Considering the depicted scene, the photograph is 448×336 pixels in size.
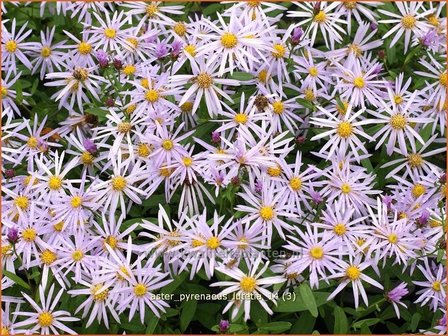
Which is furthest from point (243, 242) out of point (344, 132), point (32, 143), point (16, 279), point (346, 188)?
point (32, 143)

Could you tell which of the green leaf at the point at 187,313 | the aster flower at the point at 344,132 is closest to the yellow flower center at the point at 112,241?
the green leaf at the point at 187,313

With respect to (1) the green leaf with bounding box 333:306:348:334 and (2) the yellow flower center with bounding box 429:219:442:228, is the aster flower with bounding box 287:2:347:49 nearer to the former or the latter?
(2) the yellow flower center with bounding box 429:219:442:228

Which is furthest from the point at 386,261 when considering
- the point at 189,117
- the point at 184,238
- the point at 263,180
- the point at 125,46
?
the point at 125,46

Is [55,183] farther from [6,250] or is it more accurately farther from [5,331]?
[5,331]

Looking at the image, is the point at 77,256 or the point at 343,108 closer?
the point at 77,256

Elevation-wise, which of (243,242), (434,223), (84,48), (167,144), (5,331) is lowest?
(5,331)

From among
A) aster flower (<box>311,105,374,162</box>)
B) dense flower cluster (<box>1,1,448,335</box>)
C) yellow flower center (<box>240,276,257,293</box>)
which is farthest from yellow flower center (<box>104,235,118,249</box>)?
aster flower (<box>311,105,374,162</box>)
